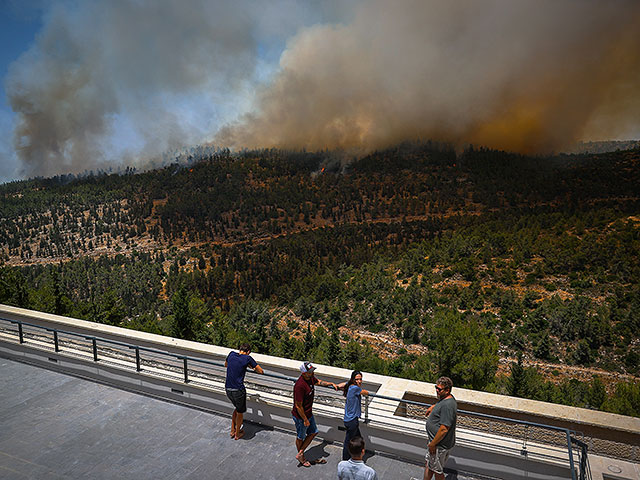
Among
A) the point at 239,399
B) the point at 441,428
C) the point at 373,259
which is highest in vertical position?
the point at 441,428

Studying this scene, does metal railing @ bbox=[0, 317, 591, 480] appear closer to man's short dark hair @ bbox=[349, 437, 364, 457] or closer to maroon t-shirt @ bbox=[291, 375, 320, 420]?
maroon t-shirt @ bbox=[291, 375, 320, 420]

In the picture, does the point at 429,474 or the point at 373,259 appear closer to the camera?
the point at 429,474

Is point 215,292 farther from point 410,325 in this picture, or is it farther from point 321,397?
point 321,397

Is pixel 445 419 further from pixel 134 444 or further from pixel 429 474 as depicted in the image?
pixel 134 444

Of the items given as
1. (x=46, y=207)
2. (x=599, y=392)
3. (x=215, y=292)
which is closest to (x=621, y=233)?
(x=599, y=392)

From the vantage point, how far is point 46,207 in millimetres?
134125

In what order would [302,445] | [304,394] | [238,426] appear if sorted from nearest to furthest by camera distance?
[304,394]
[302,445]
[238,426]

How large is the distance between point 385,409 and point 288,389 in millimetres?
1643

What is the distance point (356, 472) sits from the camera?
3957mm

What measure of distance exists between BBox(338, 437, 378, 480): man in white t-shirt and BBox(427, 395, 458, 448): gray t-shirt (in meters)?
1.14

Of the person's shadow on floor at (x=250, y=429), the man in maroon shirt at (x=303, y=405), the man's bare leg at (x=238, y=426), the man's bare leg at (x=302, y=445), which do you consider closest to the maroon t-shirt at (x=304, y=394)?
the man in maroon shirt at (x=303, y=405)

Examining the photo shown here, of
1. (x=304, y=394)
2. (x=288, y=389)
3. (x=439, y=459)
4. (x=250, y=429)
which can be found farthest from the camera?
(x=288, y=389)

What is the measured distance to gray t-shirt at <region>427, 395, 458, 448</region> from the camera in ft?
15.4

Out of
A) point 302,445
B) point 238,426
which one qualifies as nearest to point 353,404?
point 302,445
